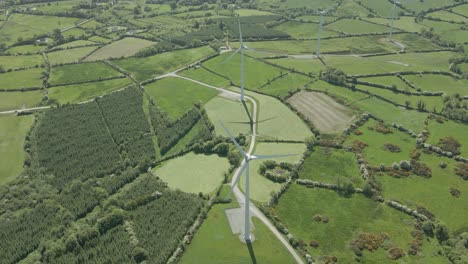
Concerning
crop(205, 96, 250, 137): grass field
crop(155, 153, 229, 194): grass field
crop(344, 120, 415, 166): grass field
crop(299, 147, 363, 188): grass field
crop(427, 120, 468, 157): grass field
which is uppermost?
crop(205, 96, 250, 137): grass field

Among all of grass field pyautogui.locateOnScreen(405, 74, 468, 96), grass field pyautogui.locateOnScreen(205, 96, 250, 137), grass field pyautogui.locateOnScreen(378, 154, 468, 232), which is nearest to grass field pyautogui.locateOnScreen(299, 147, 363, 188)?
grass field pyautogui.locateOnScreen(378, 154, 468, 232)

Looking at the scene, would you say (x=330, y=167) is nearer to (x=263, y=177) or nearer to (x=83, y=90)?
(x=263, y=177)

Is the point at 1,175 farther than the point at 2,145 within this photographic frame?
No

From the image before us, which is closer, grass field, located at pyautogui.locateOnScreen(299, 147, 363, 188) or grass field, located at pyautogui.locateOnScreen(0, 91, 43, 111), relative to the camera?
grass field, located at pyautogui.locateOnScreen(299, 147, 363, 188)

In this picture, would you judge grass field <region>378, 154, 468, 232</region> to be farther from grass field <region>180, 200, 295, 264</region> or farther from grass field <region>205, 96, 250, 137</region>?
grass field <region>205, 96, 250, 137</region>

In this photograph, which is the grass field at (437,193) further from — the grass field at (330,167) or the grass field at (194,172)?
the grass field at (194,172)

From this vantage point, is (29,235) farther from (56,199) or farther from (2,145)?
(2,145)

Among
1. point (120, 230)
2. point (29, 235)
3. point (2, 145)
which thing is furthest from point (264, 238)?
point (2, 145)
